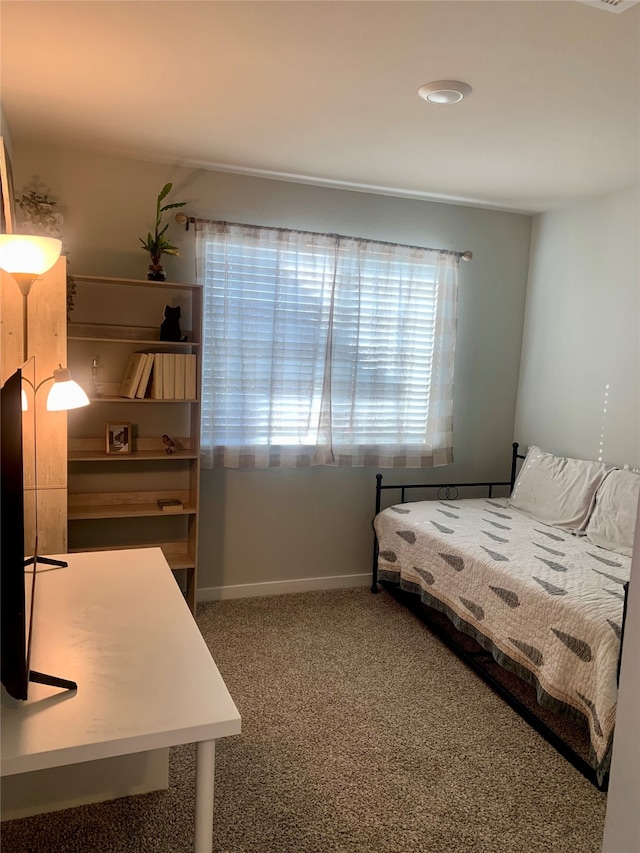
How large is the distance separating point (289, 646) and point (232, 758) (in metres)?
0.94

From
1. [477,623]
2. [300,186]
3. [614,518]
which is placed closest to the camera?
[477,623]

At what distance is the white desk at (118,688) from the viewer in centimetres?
121

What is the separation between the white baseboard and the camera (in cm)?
379

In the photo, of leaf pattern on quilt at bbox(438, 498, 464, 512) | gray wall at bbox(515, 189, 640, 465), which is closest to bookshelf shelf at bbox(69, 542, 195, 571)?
leaf pattern on quilt at bbox(438, 498, 464, 512)

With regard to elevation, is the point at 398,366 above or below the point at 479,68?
below

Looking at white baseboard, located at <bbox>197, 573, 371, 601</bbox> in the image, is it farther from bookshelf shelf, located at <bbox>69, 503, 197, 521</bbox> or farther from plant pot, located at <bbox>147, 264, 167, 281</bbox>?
plant pot, located at <bbox>147, 264, 167, 281</bbox>

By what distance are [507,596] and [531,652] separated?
10.1 inches

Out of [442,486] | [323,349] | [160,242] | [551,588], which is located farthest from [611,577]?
[160,242]

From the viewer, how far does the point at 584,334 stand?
3.76m

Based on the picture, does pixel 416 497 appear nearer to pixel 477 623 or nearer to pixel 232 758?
pixel 477 623

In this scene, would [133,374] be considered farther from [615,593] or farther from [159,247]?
[615,593]

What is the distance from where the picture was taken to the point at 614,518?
10.5 feet

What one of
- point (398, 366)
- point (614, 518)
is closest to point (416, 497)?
point (398, 366)

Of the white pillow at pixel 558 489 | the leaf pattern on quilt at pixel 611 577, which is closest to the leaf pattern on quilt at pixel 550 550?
the leaf pattern on quilt at pixel 611 577
